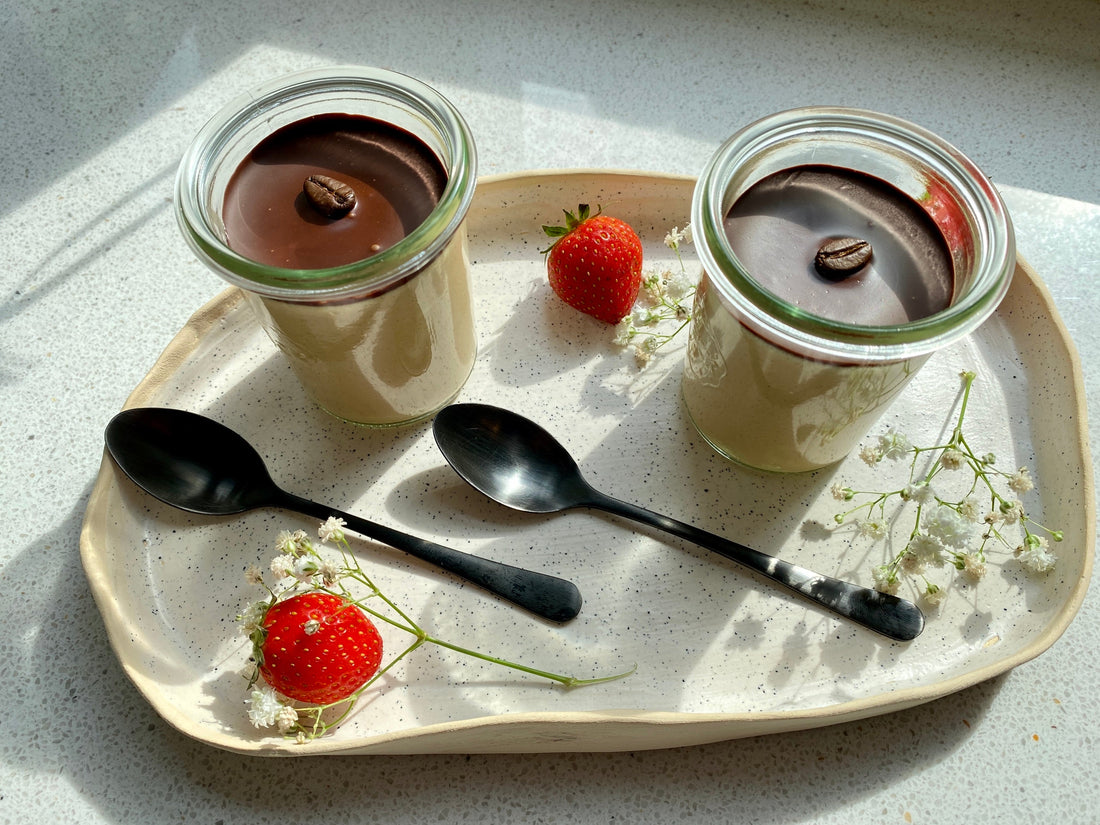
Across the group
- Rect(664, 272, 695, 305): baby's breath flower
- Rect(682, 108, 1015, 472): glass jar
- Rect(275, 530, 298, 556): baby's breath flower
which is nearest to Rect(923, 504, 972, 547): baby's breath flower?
Rect(682, 108, 1015, 472): glass jar

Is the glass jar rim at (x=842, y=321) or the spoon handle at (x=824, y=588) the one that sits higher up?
the glass jar rim at (x=842, y=321)

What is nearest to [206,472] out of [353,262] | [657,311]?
[353,262]

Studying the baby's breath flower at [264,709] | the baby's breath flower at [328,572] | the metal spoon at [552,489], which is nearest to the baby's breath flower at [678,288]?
the metal spoon at [552,489]

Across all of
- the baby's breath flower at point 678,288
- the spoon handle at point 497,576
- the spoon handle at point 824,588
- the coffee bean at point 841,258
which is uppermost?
the coffee bean at point 841,258

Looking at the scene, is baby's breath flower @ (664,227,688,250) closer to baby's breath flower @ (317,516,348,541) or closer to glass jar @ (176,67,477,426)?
A: glass jar @ (176,67,477,426)

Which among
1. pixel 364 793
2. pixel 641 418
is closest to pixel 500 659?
pixel 364 793

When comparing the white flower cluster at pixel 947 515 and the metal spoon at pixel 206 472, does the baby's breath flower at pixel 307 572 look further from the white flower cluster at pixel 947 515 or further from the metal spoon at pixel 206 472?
the white flower cluster at pixel 947 515

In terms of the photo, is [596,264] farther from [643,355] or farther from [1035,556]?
[1035,556]
